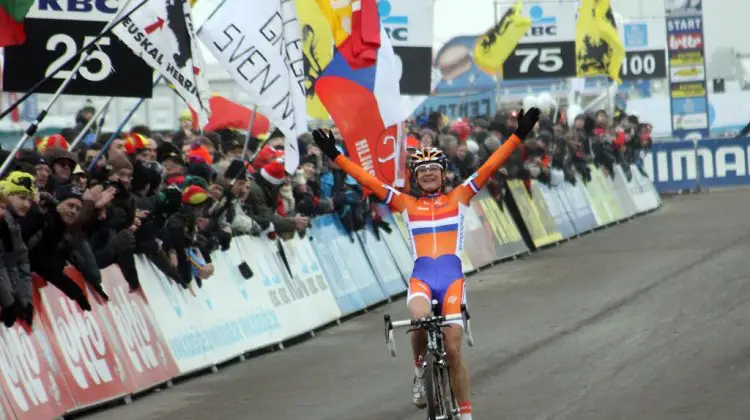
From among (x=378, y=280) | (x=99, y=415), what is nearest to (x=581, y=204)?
(x=378, y=280)

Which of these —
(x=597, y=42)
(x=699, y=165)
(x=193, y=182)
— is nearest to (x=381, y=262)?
(x=193, y=182)

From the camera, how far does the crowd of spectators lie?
12531mm

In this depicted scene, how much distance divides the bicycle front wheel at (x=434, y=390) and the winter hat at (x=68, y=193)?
137 inches

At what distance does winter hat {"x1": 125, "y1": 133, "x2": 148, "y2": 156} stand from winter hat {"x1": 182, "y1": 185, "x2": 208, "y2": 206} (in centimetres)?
60

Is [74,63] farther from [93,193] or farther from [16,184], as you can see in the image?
[16,184]

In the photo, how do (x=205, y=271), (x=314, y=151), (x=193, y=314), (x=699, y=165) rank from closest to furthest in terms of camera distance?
1. (x=193, y=314)
2. (x=205, y=271)
3. (x=314, y=151)
4. (x=699, y=165)

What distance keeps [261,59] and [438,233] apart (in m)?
5.17

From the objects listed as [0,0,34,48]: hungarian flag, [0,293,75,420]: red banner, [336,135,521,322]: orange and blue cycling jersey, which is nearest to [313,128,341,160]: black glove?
[336,135,521,322]: orange and blue cycling jersey

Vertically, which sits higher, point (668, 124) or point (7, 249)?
point (7, 249)

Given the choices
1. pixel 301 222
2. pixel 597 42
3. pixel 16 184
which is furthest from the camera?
pixel 597 42

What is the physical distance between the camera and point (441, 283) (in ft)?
37.9

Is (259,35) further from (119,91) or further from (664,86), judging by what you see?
(664,86)

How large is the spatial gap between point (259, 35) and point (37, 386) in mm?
5196

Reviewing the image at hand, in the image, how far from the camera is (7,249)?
12172 millimetres
